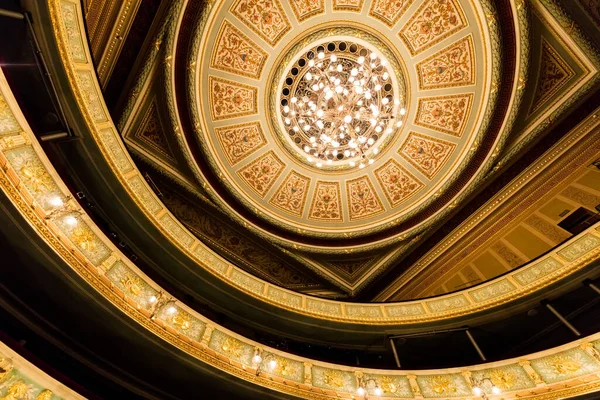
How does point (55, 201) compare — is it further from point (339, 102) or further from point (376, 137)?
point (376, 137)

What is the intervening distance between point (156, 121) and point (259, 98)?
10.0 feet

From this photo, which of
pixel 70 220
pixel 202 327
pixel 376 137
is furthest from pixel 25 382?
pixel 376 137

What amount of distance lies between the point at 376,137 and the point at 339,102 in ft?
6.43

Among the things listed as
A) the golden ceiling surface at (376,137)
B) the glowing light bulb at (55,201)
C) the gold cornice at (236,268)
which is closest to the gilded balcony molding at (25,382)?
the glowing light bulb at (55,201)

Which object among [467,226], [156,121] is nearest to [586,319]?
[467,226]

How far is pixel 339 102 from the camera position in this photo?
327 inches

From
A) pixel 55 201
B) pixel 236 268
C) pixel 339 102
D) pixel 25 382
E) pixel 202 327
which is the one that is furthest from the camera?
pixel 339 102

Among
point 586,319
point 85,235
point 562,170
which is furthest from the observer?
point 562,170

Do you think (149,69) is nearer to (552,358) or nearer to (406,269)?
(406,269)

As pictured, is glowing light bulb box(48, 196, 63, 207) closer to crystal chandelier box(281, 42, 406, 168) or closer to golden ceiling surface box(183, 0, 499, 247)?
golden ceiling surface box(183, 0, 499, 247)

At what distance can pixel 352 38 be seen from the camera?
28.5 feet

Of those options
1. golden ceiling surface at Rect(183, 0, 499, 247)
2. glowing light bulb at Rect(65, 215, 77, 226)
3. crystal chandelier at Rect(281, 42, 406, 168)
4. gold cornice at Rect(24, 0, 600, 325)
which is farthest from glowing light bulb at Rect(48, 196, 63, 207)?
crystal chandelier at Rect(281, 42, 406, 168)

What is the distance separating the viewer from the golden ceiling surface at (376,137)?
785cm

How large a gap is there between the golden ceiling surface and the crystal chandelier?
0.18m
